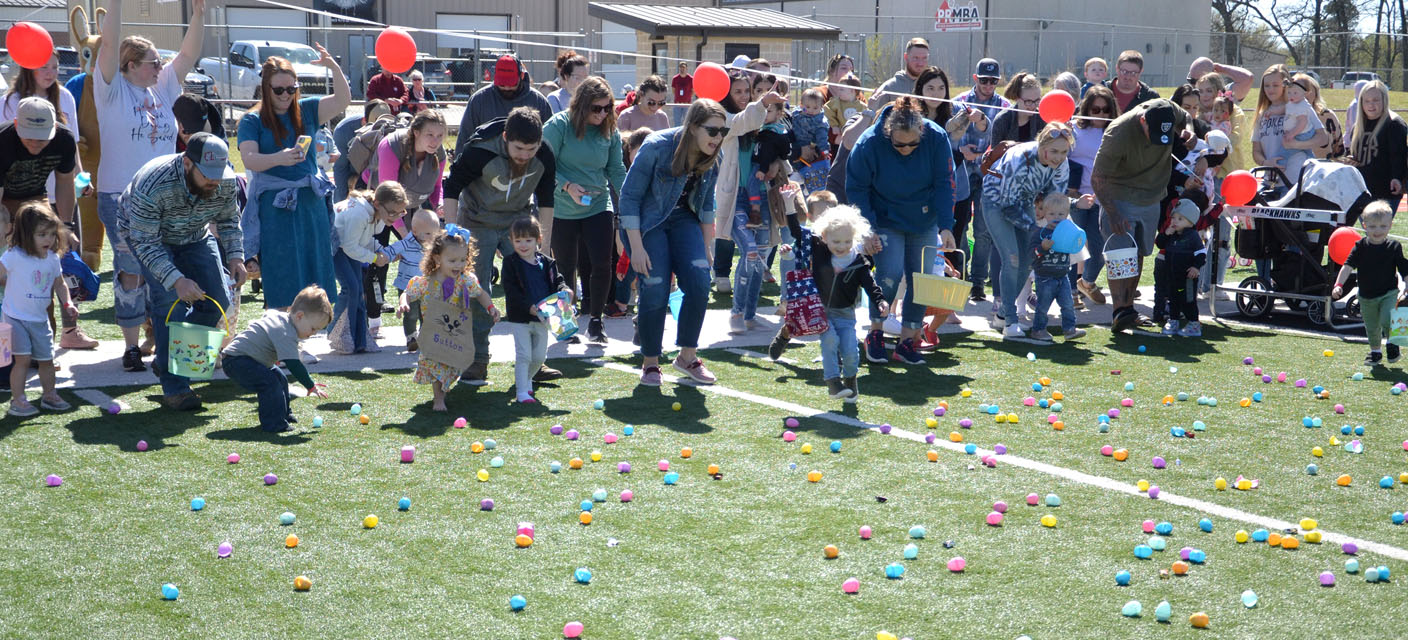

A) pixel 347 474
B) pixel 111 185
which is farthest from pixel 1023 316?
pixel 111 185

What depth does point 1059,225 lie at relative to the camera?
9.26 meters

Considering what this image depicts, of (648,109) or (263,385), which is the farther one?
(648,109)

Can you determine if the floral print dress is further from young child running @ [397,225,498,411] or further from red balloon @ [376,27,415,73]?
red balloon @ [376,27,415,73]

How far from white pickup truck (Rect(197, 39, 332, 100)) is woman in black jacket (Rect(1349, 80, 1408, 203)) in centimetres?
2044

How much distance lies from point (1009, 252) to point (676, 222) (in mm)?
2944

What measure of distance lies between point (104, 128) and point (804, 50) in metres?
22.6

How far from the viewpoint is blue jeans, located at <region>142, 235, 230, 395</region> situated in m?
6.86

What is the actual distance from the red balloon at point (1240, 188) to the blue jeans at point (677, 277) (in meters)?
4.98

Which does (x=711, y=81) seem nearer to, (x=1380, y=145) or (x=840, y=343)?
(x=840, y=343)

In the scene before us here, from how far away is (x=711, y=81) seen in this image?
960 cm

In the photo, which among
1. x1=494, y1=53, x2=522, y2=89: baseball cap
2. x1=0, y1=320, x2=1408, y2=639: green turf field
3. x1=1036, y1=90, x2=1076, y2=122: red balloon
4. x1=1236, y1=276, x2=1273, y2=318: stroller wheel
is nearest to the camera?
x1=0, y1=320, x2=1408, y2=639: green turf field

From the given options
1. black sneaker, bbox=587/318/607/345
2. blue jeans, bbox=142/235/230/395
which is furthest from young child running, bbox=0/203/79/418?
black sneaker, bbox=587/318/607/345

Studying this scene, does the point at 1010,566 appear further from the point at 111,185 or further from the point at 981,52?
the point at 981,52

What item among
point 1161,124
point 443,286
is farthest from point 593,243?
point 1161,124
